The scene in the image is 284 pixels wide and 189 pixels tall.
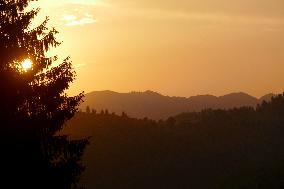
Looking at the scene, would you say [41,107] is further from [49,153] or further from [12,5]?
[12,5]

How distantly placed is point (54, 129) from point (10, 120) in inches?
60.9

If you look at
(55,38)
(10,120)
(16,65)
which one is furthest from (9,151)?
(55,38)

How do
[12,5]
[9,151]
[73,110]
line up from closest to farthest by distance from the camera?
[9,151] < [12,5] < [73,110]

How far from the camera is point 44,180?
1683 cm

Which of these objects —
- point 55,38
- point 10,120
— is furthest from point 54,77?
point 10,120

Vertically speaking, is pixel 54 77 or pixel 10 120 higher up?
pixel 54 77

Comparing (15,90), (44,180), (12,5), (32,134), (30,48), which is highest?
(12,5)

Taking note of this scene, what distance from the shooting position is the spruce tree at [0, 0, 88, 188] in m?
16.5

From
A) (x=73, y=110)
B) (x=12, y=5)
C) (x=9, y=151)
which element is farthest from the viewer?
(x=73, y=110)

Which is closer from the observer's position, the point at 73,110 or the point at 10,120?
the point at 10,120

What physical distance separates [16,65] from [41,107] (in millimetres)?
1462

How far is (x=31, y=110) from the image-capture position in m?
17.2

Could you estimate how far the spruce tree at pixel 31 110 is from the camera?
16484 millimetres

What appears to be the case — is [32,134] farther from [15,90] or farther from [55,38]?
[55,38]
